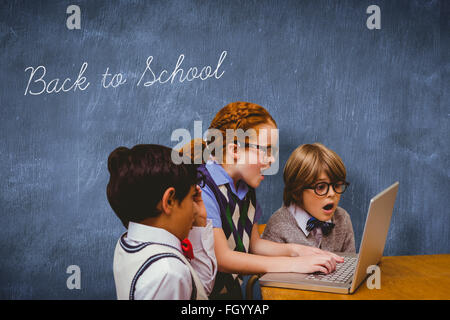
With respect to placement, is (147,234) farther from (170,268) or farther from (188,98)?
(188,98)

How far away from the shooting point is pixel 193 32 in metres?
2.11

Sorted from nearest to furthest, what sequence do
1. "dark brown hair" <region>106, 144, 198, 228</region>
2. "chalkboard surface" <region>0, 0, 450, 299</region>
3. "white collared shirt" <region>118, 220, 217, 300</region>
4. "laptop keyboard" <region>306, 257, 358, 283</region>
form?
"white collared shirt" <region>118, 220, 217, 300</region> → "dark brown hair" <region>106, 144, 198, 228</region> → "laptop keyboard" <region>306, 257, 358, 283</region> → "chalkboard surface" <region>0, 0, 450, 299</region>

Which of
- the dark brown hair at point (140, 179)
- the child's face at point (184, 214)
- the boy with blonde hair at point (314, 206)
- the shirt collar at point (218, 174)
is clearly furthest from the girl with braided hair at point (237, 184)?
the dark brown hair at point (140, 179)

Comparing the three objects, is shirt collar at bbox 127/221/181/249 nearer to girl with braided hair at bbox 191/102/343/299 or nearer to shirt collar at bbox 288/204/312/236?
girl with braided hair at bbox 191/102/343/299

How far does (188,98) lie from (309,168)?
79 centimetres

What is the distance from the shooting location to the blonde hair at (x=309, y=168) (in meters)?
1.65

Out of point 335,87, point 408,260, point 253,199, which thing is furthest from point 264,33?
point 408,260

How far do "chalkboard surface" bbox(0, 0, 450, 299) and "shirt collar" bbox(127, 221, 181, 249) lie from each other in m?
1.11

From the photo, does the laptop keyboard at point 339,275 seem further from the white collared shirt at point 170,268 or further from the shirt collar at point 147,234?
the shirt collar at point 147,234

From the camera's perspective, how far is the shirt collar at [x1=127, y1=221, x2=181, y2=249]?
1.01 metres

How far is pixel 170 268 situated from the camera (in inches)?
35.6

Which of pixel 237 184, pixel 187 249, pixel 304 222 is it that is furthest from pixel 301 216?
pixel 187 249


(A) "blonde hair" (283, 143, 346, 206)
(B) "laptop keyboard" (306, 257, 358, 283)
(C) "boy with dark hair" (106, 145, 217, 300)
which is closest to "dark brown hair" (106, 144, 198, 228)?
(C) "boy with dark hair" (106, 145, 217, 300)
